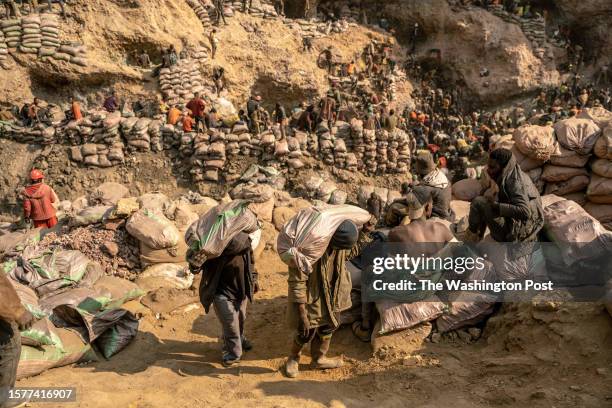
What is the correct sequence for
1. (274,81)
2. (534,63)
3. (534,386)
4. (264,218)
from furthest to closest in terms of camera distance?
(534,63), (274,81), (264,218), (534,386)

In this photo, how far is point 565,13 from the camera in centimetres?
1738

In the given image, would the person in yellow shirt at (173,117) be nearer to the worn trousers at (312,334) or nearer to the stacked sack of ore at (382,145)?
the stacked sack of ore at (382,145)

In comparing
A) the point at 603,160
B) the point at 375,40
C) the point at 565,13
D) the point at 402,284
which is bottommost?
the point at 402,284

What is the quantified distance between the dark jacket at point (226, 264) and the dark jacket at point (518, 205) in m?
2.04

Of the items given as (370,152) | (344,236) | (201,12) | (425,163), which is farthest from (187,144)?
(201,12)

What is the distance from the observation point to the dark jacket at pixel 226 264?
3.32 metres

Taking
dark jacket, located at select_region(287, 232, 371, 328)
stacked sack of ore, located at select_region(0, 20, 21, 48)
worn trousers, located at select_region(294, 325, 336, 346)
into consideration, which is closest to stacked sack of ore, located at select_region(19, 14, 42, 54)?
stacked sack of ore, located at select_region(0, 20, 21, 48)

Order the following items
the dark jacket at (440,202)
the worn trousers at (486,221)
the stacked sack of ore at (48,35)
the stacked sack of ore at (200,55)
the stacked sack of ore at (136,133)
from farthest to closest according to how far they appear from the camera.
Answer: the stacked sack of ore at (200,55)
the stacked sack of ore at (48,35)
the stacked sack of ore at (136,133)
the dark jacket at (440,202)
the worn trousers at (486,221)

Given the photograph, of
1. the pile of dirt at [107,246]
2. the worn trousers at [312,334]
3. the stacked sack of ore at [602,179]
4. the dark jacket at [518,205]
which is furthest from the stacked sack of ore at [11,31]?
the stacked sack of ore at [602,179]

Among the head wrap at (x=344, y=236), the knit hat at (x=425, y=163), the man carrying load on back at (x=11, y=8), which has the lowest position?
the head wrap at (x=344, y=236)

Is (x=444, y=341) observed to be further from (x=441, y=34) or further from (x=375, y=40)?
(x=441, y=34)

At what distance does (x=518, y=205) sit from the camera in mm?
3516

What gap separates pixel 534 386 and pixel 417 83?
15.4 m

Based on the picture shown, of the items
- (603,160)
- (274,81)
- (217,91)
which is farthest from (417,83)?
(603,160)
